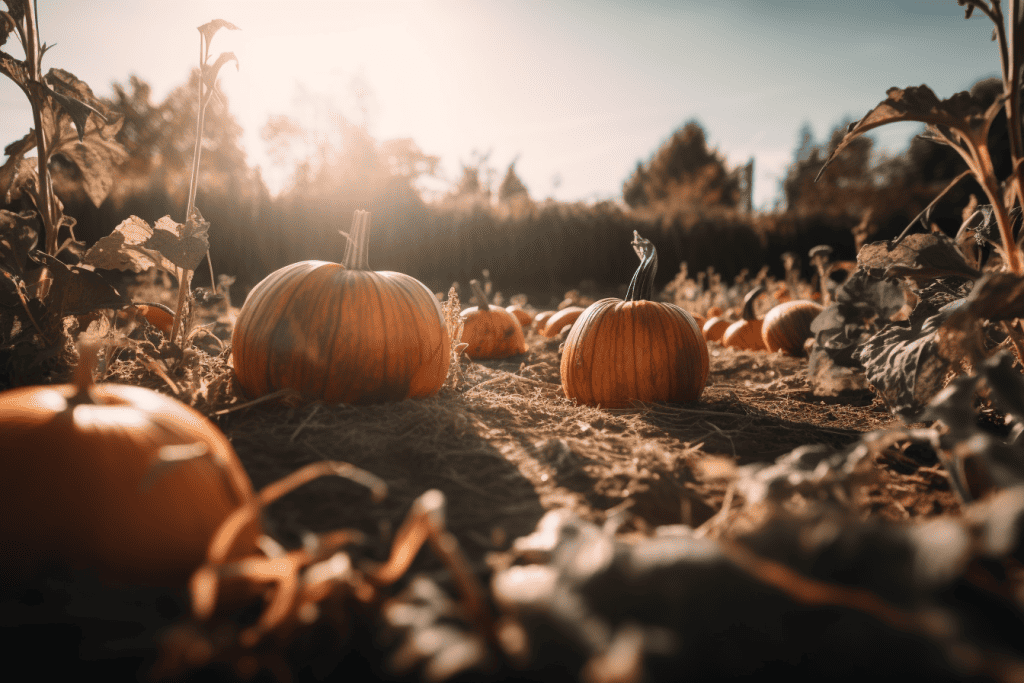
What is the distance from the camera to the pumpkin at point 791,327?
14.4ft

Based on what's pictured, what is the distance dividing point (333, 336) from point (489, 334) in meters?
2.54

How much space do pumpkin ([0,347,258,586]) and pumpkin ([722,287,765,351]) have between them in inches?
198

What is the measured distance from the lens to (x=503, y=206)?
48.5ft

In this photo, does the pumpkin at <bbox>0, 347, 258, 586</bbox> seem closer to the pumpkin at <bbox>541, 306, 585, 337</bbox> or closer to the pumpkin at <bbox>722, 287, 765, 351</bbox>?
the pumpkin at <bbox>541, 306, 585, 337</bbox>

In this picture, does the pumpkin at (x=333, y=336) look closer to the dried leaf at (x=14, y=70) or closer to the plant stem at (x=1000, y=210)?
the dried leaf at (x=14, y=70)

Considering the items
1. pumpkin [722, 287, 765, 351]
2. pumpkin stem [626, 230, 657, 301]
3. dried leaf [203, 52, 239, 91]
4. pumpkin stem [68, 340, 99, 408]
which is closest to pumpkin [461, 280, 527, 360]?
pumpkin stem [626, 230, 657, 301]

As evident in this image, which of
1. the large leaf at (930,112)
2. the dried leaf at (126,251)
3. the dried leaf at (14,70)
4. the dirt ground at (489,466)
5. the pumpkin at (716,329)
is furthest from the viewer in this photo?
the pumpkin at (716,329)

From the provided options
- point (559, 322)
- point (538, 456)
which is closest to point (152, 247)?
point (538, 456)

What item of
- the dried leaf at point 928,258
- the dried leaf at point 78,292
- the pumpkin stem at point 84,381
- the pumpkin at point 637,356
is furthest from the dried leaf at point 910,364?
the dried leaf at point 78,292

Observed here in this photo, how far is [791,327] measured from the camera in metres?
4.43

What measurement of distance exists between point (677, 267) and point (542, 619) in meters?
15.5

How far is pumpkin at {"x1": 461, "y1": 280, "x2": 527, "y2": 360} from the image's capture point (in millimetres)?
4684

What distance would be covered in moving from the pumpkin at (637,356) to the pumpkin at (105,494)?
6.68 feet

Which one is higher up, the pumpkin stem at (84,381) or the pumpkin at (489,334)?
the pumpkin stem at (84,381)
